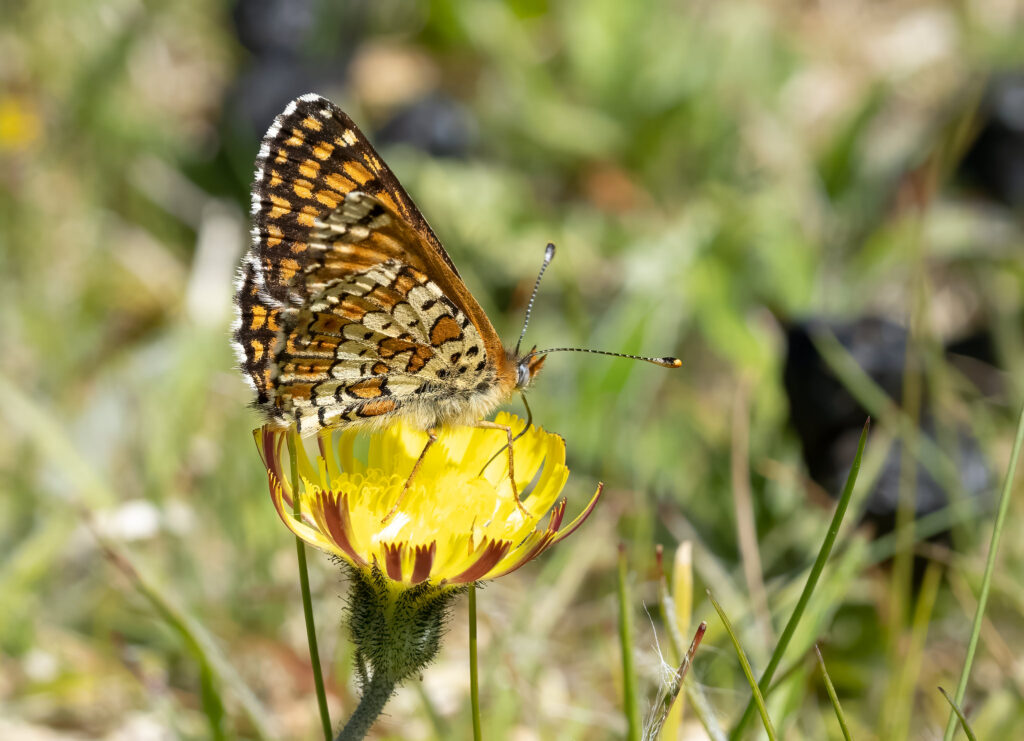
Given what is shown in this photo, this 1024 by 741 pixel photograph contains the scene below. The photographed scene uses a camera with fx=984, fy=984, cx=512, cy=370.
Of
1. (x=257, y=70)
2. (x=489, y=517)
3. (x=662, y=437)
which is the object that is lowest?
(x=662, y=437)

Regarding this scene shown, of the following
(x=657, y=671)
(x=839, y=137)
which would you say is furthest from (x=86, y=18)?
(x=657, y=671)

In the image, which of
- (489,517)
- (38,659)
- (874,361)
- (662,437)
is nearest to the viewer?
(489,517)

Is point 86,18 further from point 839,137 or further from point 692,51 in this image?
point 839,137

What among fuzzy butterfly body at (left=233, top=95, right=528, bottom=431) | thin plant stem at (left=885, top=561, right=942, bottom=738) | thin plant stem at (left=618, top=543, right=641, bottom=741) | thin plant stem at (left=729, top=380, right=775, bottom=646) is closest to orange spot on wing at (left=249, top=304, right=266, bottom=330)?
fuzzy butterfly body at (left=233, top=95, right=528, bottom=431)

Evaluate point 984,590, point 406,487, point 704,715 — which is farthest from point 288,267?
point 984,590

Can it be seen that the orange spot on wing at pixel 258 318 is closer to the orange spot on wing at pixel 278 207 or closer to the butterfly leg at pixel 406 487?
the orange spot on wing at pixel 278 207

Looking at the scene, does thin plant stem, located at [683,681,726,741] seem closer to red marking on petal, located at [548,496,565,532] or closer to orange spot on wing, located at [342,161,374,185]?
red marking on petal, located at [548,496,565,532]

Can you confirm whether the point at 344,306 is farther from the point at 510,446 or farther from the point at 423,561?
the point at 423,561

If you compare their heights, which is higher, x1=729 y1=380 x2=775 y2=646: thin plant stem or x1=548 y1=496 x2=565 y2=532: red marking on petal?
x1=548 y1=496 x2=565 y2=532: red marking on petal
